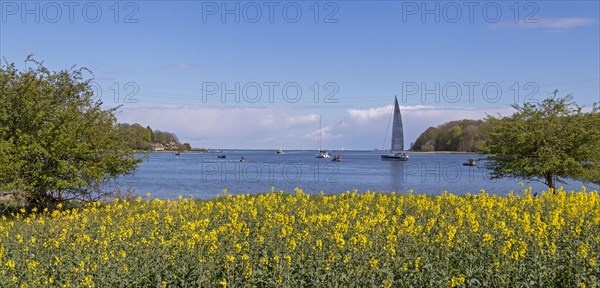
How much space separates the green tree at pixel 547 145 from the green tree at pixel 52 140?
16.2 metres

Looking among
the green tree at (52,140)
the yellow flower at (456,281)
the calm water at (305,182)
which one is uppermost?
the green tree at (52,140)

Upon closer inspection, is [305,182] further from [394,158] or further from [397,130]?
[394,158]

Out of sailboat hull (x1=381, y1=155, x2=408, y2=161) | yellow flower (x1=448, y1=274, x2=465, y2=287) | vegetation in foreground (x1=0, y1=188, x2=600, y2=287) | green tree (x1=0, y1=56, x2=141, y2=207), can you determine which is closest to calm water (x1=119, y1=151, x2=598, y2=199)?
green tree (x1=0, y1=56, x2=141, y2=207)

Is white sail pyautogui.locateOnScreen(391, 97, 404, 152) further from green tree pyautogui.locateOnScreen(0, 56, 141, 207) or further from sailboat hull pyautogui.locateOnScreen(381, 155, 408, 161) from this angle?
green tree pyautogui.locateOnScreen(0, 56, 141, 207)

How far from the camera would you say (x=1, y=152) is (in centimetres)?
1889

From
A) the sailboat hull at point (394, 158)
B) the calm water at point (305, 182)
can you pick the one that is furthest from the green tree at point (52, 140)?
the sailboat hull at point (394, 158)

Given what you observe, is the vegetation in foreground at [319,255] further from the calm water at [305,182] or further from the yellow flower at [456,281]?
the calm water at [305,182]

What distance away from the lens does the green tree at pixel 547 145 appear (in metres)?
26.9

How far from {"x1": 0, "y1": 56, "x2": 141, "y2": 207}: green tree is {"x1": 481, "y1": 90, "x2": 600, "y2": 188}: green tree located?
16155 mm

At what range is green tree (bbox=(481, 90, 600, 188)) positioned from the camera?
26922 millimetres

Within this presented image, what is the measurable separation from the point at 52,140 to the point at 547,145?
20.2m

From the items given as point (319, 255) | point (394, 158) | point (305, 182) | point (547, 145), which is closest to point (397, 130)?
point (305, 182)

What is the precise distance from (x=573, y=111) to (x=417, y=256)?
22690 millimetres

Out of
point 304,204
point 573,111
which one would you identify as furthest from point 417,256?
point 573,111
